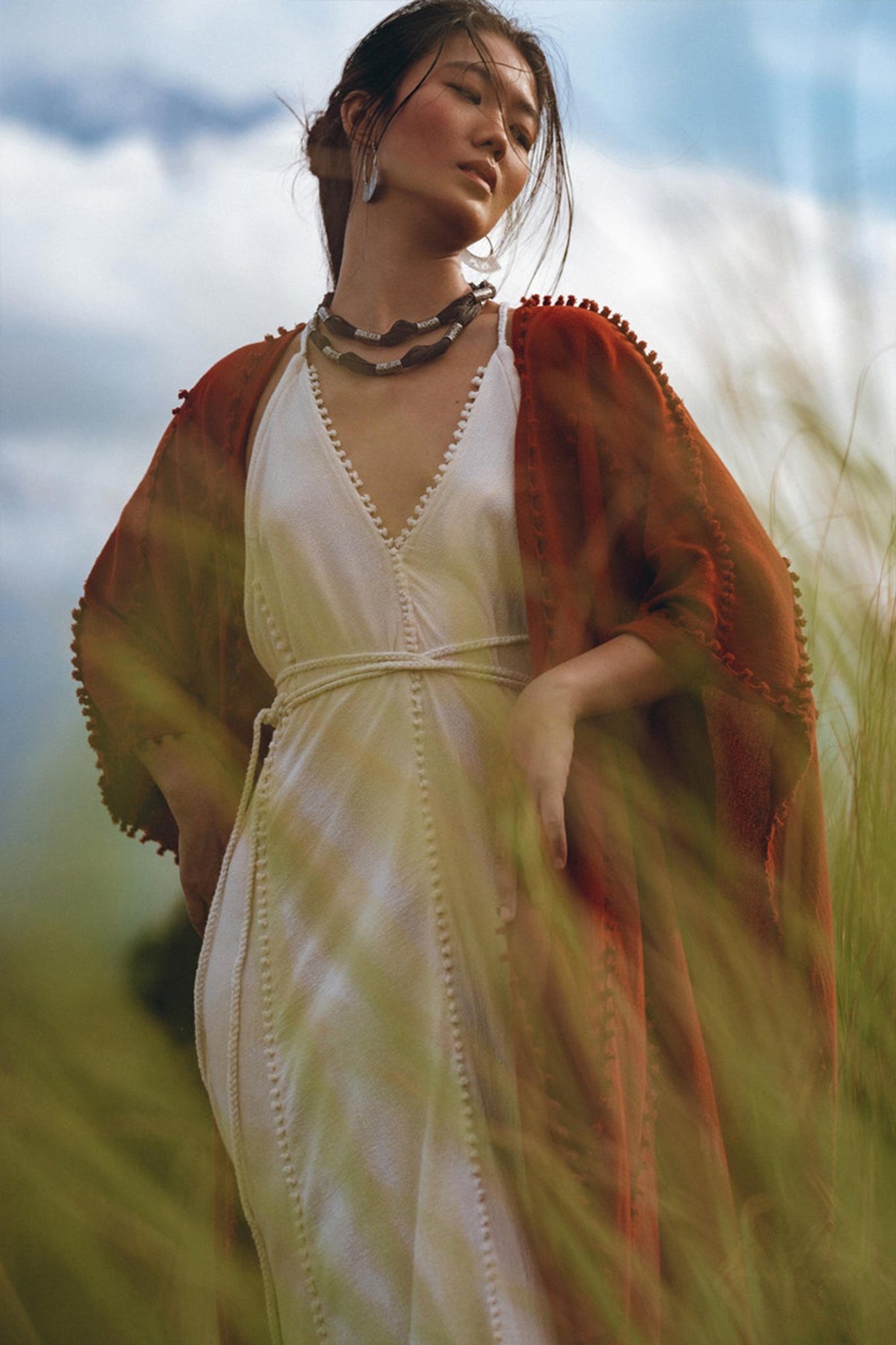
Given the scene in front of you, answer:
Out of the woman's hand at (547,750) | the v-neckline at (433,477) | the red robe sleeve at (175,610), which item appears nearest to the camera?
the woman's hand at (547,750)

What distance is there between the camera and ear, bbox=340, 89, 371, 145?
47.9 inches

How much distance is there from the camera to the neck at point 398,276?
1.18 m

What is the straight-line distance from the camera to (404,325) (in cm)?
116

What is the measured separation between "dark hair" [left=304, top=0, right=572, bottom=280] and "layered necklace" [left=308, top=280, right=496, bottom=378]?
3.5 inches

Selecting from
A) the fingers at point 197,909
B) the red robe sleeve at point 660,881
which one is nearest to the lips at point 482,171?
the red robe sleeve at point 660,881

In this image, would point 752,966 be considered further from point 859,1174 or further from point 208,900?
point 208,900

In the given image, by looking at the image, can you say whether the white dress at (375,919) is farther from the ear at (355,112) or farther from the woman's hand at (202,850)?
the ear at (355,112)

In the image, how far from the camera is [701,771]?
1.09 m

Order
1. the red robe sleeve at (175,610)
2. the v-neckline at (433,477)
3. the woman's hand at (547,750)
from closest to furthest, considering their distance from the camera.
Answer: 1. the woman's hand at (547,750)
2. the v-neckline at (433,477)
3. the red robe sleeve at (175,610)

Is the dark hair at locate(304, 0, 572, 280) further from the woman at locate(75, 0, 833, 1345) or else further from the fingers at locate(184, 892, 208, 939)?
the fingers at locate(184, 892, 208, 939)

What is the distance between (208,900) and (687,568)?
0.47 meters

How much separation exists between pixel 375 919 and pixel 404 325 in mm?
469

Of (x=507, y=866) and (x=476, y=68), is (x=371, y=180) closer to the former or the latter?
(x=476, y=68)

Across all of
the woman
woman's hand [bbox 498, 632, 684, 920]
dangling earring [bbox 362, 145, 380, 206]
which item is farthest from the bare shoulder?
woman's hand [bbox 498, 632, 684, 920]
